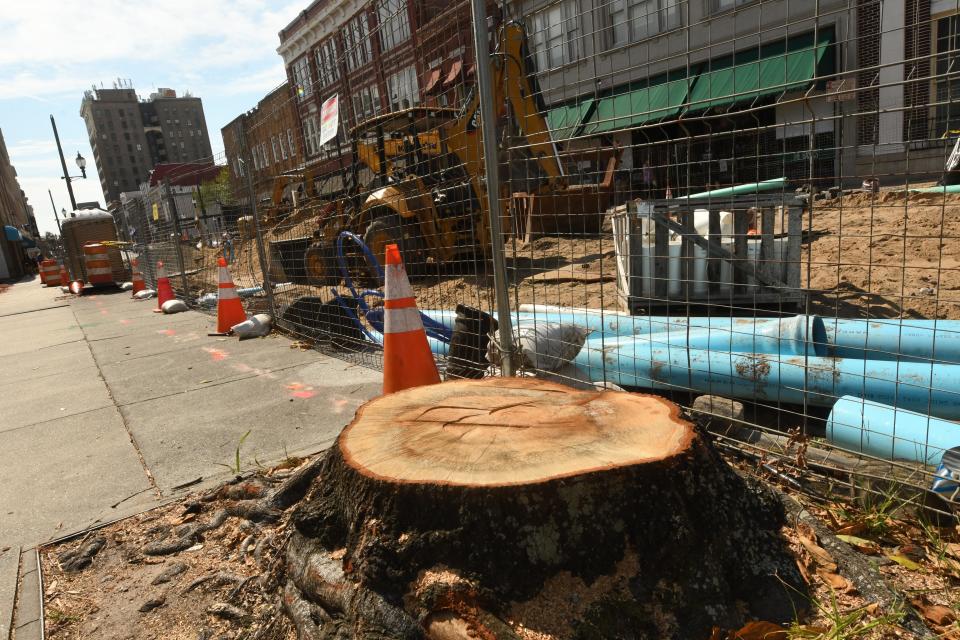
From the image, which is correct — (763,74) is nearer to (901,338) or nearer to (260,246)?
(901,338)

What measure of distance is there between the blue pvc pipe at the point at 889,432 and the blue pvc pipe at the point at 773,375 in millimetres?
139

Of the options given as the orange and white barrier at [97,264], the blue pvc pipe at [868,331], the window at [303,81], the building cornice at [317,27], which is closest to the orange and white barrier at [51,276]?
the orange and white barrier at [97,264]

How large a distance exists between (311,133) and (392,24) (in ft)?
9.40

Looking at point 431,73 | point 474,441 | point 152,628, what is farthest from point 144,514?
point 431,73

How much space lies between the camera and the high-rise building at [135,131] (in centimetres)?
11919

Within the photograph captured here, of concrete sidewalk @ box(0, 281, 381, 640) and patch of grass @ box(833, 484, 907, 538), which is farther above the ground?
concrete sidewalk @ box(0, 281, 381, 640)

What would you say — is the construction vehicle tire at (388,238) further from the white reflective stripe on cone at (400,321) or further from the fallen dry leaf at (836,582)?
the fallen dry leaf at (836,582)

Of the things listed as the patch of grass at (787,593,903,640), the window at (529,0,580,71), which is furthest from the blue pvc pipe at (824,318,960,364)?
the window at (529,0,580,71)

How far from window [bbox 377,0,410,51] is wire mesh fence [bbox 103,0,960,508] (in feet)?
0.08

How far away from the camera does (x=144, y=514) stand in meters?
2.54

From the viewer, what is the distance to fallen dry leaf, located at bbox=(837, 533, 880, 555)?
1.95m

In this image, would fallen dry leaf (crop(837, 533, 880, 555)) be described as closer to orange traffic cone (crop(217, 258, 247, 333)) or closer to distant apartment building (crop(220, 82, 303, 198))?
distant apartment building (crop(220, 82, 303, 198))

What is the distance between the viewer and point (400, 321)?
11.0ft

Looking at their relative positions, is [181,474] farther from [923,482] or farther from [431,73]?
[923,482]
